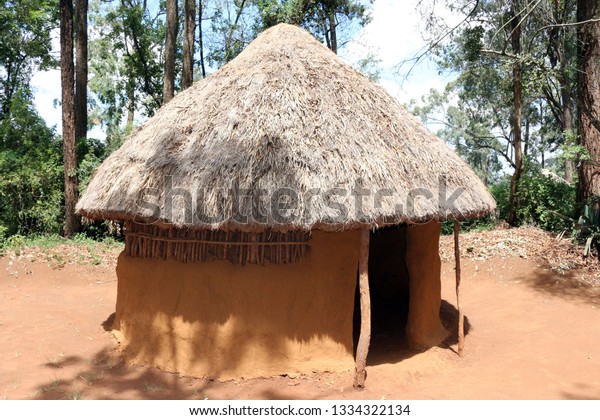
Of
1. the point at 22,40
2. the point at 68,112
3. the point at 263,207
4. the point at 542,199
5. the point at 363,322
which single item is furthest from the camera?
the point at 22,40

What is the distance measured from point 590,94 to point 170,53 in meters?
11.1

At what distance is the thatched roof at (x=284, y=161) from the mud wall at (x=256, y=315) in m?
0.68

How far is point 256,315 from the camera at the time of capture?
507 centimetres

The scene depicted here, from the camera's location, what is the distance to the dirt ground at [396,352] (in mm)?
4844

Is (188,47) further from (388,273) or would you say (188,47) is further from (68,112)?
(388,273)

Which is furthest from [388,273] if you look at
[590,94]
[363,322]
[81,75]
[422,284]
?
[81,75]

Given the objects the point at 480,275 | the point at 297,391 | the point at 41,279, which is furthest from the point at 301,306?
the point at 41,279

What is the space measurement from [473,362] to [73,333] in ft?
18.2

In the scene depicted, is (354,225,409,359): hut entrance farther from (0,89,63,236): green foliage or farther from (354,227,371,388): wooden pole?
(0,89,63,236): green foliage

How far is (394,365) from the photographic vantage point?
5.58m

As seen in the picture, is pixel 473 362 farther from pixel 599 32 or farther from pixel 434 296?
pixel 599 32

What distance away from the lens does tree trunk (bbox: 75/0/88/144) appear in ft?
46.3

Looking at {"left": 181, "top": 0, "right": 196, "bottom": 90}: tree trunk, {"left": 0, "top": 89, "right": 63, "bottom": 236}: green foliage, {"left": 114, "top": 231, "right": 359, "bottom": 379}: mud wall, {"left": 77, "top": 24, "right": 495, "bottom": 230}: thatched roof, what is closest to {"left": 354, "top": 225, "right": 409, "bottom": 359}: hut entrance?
{"left": 77, "top": 24, "right": 495, "bottom": 230}: thatched roof

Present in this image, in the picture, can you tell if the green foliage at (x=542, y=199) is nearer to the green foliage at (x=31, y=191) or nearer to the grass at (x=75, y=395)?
the grass at (x=75, y=395)
